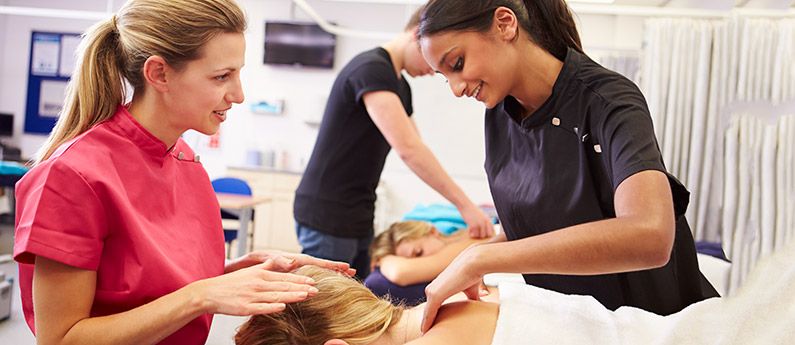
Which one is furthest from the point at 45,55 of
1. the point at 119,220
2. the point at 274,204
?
the point at 119,220

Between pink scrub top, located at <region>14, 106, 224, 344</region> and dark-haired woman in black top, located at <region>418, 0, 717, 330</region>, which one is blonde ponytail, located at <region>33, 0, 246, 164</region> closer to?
pink scrub top, located at <region>14, 106, 224, 344</region>

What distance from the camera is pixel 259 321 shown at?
1.18 meters

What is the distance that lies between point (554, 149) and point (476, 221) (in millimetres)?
836

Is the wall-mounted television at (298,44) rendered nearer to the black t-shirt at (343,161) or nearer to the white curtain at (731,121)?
the white curtain at (731,121)

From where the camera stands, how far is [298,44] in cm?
644

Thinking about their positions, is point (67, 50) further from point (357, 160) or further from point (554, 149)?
point (554, 149)

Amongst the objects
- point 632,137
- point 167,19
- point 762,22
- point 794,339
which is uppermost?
point 762,22

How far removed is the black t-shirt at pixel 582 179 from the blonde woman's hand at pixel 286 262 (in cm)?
35

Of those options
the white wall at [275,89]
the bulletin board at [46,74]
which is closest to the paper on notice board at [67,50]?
the bulletin board at [46,74]

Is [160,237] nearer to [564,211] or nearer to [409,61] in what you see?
[564,211]

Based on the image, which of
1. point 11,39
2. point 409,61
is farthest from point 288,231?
point 409,61

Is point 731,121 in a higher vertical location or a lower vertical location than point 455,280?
higher

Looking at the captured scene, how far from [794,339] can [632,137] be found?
32cm

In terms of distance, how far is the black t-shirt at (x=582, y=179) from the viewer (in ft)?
3.43
